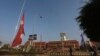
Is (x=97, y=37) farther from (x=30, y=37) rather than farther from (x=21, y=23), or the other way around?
(x=30, y=37)

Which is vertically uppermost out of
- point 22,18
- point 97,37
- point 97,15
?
point 22,18

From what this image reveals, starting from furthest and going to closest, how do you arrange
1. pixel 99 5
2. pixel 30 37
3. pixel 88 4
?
pixel 30 37
pixel 88 4
pixel 99 5

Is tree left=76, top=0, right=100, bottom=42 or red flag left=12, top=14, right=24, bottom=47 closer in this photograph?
tree left=76, top=0, right=100, bottom=42

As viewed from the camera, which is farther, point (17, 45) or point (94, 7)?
point (17, 45)

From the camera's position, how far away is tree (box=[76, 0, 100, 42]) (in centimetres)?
1566

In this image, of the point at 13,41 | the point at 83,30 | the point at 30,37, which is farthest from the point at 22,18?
the point at 83,30

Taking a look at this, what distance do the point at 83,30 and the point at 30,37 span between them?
29.3 meters

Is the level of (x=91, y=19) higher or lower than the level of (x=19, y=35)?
lower

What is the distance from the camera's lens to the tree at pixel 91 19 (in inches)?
616

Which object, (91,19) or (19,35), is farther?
(19,35)

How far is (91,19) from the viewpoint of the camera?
52.9 feet

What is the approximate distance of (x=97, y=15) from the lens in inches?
614

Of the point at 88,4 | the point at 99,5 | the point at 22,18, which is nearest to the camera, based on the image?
the point at 99,5

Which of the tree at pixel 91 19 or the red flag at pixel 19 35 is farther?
the red flag at pixel 19 35
